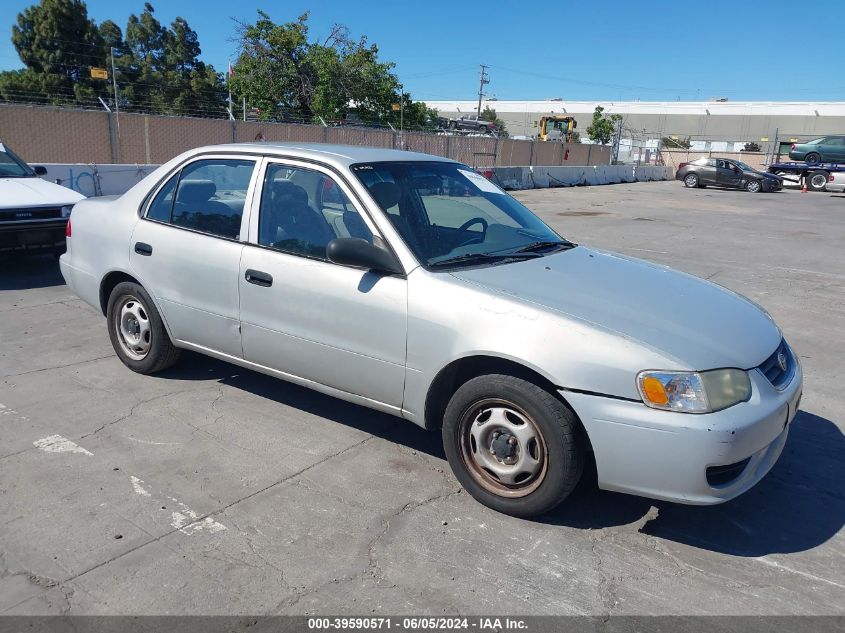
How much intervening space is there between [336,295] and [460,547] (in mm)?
1459

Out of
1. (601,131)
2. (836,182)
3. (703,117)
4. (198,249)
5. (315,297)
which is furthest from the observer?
(703,117)

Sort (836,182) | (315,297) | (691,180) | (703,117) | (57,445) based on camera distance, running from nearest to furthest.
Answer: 1. (315,297)
2. (57,445)
3. (836,182)
4. (691,180)
5. (703,117)

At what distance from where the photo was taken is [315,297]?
383 centimetres

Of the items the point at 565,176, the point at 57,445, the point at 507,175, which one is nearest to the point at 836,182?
the point at 565,176

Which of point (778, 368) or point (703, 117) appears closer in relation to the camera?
point (778, 368)

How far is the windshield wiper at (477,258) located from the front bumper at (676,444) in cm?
103

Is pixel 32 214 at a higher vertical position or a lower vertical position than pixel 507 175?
lower

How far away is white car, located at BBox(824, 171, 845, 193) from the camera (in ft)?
99.6

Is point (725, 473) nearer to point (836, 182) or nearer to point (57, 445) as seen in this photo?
point (57, 445)

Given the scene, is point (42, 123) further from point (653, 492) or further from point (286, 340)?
point (653, 492)

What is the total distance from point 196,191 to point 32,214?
4043 millimetres

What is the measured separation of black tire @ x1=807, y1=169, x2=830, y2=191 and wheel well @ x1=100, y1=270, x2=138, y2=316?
3434cm

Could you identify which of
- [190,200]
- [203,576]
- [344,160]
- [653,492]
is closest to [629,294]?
[653,492]

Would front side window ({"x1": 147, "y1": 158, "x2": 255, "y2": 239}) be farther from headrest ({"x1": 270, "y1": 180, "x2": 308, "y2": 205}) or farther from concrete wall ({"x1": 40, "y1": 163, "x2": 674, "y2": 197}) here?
concrete wall ({"x1": 40, "y1": 163, "x2": 674, "y2": 197})
